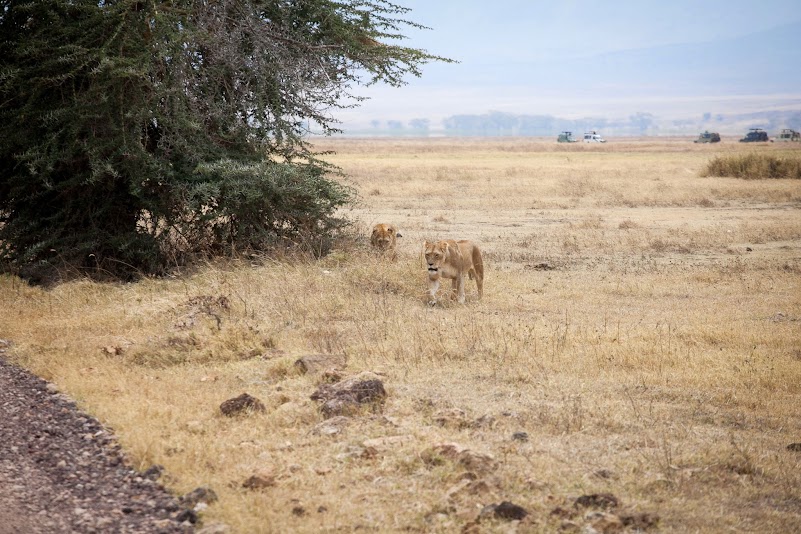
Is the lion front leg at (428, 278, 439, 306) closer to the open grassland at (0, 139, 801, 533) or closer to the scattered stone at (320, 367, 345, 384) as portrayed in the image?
the open grassland at (0, 139, 801, 533)

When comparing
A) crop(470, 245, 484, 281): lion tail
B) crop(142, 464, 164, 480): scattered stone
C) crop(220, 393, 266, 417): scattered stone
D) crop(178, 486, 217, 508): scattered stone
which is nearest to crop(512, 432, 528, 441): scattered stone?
crop(220, 393, 266, 417): scattered stone

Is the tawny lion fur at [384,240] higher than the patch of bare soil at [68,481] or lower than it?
higher

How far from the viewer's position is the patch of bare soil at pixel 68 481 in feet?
17.8

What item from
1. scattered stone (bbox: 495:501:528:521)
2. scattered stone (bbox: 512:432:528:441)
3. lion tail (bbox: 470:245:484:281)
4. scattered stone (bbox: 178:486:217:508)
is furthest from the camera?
lion tail (bbox: 470:245:484:281)

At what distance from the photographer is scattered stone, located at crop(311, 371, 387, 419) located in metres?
7.23

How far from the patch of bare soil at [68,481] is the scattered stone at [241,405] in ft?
3.05

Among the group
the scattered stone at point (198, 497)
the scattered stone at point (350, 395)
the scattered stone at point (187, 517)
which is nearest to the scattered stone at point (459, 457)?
the scattered stone at point (350, 395)

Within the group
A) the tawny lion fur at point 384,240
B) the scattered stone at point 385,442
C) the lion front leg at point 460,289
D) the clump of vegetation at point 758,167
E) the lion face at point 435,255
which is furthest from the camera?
the clump of vegetation at point 758,167

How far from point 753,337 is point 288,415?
5.67 m

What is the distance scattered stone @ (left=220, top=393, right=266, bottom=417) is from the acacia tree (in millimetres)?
5985

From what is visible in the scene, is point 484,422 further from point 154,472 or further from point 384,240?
point 384,240

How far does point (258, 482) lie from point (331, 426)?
1.13 meters

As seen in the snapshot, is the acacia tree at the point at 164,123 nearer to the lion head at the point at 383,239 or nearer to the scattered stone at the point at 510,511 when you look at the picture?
the lion head at the point at 383,239

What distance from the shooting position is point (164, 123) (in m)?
13.4
